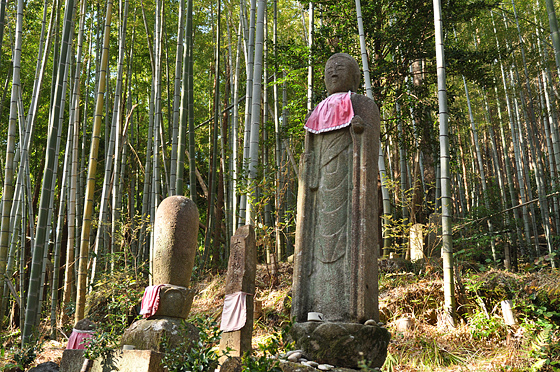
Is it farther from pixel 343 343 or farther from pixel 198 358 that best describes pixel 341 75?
pixel 198 358

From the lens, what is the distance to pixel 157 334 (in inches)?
170

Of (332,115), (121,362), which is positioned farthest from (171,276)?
(332,115)

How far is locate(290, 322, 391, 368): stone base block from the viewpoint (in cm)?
329

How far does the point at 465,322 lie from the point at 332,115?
267cm

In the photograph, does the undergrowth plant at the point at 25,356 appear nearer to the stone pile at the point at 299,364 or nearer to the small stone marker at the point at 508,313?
the stone pile at the point at 299,364

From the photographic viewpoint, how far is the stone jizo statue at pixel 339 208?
12.1 ft

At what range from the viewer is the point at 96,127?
5926 mm

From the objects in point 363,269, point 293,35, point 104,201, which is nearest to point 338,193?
point 363,269

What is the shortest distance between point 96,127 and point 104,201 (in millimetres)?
2065

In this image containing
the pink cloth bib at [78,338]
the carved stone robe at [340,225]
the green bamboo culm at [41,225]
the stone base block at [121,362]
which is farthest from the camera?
the green bamboo culm at [41,225]

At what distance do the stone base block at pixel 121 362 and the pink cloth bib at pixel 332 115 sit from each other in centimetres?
229

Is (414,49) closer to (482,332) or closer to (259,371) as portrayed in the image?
(482,332)

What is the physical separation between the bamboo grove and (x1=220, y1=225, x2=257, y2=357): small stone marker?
1.28 m

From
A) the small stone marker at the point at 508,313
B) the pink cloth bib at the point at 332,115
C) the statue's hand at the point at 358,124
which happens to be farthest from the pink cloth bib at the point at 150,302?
the small stone marker at the point at 508,313
